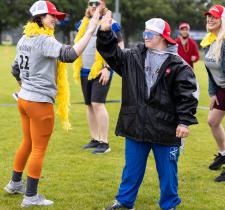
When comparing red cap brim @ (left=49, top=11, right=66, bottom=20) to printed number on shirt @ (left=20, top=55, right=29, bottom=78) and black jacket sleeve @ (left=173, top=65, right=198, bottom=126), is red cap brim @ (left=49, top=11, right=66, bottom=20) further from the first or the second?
black jacket sleeve @ (left=173, top=65, right=198, bottom=126)

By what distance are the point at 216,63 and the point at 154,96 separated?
1.65m

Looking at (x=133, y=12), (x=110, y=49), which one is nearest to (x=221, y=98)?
(x=110, y=49)

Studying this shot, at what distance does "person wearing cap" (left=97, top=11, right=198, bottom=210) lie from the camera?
4.27 metres

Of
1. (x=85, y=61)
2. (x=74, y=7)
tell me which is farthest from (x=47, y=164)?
(x=74, y=7)

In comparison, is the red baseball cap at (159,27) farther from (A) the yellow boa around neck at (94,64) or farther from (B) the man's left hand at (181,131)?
(A) the yellow boa around neck at (94,64)

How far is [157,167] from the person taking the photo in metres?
4.53

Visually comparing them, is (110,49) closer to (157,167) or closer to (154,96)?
(154,96)

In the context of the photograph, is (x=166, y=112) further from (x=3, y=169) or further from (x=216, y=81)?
(x=3, y=169)

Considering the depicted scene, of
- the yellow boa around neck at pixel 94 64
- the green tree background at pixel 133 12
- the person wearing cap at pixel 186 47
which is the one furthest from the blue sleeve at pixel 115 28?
the green tree background at pixel 133 12

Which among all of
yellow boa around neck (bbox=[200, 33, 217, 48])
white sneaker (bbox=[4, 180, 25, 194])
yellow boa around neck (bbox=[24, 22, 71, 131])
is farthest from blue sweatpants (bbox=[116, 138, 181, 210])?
yellow boa around neck (bbox=[200, 33, 217, 48])

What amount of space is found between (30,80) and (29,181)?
97 cm

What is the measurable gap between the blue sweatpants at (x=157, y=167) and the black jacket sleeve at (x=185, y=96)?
0.32m

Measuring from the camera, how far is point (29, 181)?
4703 millimetres

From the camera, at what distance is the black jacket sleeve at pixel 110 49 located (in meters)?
4.28
